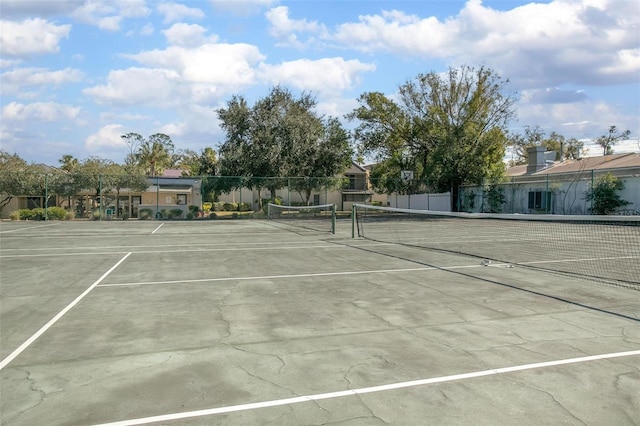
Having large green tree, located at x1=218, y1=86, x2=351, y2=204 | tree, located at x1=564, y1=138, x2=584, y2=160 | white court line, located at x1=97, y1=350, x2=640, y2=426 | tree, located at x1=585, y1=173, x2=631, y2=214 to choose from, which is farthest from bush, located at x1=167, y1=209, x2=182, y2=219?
tree, located at x1=564, y1=138, x2=584, y2=160

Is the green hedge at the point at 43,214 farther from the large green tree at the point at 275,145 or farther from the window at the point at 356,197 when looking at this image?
the window at the point at 356,197

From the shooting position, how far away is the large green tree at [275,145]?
47.1 meters

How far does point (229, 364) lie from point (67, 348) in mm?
2169

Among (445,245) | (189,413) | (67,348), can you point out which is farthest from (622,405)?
(445,245)

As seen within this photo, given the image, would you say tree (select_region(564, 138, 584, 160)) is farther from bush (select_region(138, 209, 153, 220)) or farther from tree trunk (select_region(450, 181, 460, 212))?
bush (select_region(138, 209, 153, 220))

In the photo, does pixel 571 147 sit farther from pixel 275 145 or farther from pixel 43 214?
pixel 43 214

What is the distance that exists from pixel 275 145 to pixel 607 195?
27815 millimetres

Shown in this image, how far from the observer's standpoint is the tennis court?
169 inches

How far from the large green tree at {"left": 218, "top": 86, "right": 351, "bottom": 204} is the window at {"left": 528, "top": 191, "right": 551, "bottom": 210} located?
59.8 feet

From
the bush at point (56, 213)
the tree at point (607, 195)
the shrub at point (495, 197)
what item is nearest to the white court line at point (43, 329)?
the bush at point (56, 213)

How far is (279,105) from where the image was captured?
5150 centimetres

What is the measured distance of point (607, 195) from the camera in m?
33.3

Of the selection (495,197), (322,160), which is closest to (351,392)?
(495,197)

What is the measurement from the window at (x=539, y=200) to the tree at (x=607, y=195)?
471cm
